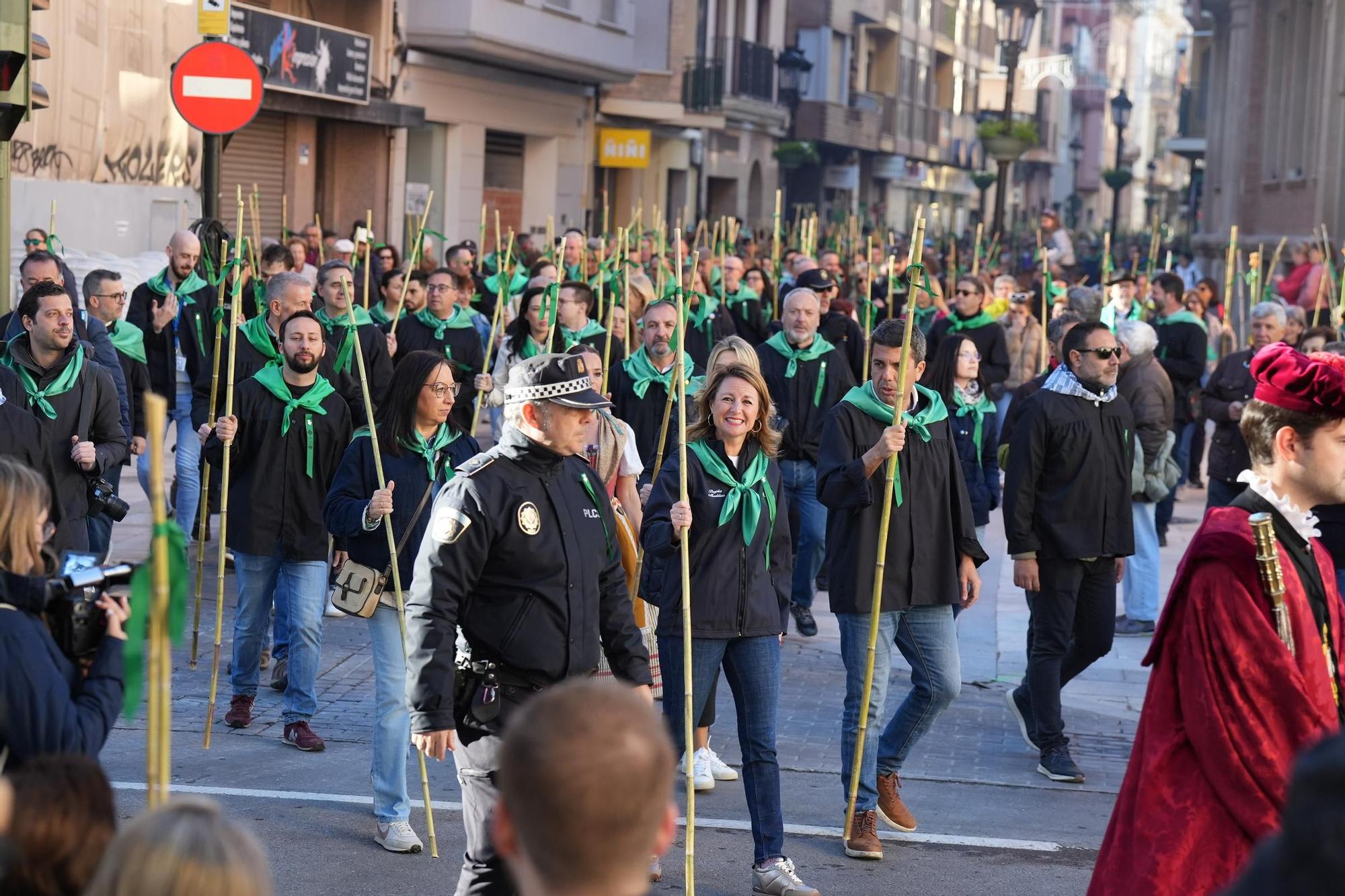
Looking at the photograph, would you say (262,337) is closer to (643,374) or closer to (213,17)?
(643,374)

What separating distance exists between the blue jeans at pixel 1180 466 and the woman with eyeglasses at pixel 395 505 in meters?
6.35

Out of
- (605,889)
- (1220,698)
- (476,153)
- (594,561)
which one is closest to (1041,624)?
(594,561)

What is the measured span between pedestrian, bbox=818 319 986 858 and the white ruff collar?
2.53m

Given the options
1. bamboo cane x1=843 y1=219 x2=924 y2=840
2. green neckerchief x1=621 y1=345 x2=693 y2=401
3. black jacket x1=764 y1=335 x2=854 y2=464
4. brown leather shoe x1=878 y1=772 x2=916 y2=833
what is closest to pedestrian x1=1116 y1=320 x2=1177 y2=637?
black jacket x1=764 y1=335 x2=854 y2=464

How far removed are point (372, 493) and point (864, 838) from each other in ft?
7.02

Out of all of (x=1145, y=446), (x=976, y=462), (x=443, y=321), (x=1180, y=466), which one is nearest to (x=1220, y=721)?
(x=976, y=462)

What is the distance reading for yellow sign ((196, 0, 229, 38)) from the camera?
37.2 ft

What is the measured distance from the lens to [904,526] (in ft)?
22.8

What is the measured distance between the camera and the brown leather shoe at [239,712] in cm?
813

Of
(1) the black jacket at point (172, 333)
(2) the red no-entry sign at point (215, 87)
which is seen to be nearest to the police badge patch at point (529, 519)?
(1) the black jacket at point (172, 333)

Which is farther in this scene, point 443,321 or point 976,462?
point 443,321

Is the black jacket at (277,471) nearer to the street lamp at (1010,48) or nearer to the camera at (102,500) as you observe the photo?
the camera at (102,500)

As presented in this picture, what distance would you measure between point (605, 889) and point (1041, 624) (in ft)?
18.0

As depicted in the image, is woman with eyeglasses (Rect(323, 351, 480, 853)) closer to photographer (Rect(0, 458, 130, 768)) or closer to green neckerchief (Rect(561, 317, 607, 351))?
photographer (Rect(0, 458, 130, 768))
